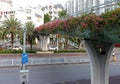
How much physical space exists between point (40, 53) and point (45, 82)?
26802mm

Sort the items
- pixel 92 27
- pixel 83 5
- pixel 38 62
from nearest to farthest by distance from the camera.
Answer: pixel 92 27, pixel 38 62, pixel 83 5

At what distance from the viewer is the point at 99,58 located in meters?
16.8

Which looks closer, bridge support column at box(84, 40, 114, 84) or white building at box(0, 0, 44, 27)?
bridge support column at box(84, 40, 114, 84)

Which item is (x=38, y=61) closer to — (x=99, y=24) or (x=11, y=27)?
(x=11, y=27)

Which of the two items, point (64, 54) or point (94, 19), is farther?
point (64, 54)

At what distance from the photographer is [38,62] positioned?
3275 cm

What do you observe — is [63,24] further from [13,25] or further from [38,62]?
[13,25]

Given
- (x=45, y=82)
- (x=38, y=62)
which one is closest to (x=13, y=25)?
(x=38, y=62)

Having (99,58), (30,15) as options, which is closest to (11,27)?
(30,15)

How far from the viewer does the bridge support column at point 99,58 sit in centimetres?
1645

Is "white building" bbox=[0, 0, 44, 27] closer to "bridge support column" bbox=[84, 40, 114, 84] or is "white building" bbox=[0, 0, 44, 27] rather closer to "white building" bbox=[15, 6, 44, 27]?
"white building" bbox=[15, 6, 44, 27]

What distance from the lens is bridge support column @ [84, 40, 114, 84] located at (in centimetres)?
1645

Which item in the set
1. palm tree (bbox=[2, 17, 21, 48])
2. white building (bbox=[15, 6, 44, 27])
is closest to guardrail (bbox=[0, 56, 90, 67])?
palm tree (bbox=[2, 17, 21, 48])

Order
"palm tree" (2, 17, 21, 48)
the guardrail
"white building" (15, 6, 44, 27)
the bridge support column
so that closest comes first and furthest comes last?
the bridge support column < the guardrail < "palm tree" (2, 17, 21, 48) < "white building" (15, 6, 44, 27)
